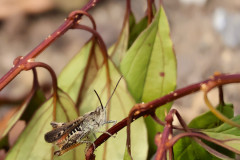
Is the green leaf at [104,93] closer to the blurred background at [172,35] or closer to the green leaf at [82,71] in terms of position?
the green leaf at [82,71]

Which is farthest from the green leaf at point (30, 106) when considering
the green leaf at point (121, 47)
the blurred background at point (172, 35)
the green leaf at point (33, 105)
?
the blurred background at point (172, 35)

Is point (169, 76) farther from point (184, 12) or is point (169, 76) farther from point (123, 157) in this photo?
point (184, 12)

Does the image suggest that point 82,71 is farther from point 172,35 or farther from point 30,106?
point 172,35

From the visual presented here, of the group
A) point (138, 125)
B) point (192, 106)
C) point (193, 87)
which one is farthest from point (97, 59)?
point (192, 106)

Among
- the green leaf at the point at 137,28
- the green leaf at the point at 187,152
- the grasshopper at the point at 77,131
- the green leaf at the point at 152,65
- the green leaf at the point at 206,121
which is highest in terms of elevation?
the green leaf at the point at 137,28

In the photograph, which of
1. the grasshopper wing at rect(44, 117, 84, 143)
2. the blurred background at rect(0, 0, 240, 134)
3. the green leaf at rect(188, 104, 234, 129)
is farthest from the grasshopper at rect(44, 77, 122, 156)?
the blurred background at rect(0, 0, 240, 134)

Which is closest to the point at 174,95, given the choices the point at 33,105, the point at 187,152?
the point at 187,152
